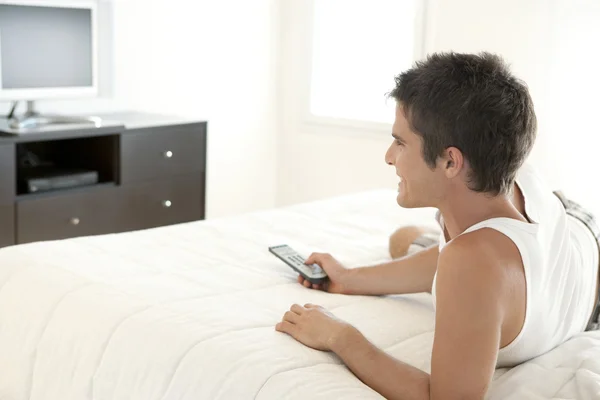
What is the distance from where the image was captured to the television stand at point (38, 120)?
3.39 metres

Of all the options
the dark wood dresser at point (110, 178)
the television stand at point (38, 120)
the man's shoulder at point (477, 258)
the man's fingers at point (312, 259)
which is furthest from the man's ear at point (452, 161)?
the television stand at point (38, 120)

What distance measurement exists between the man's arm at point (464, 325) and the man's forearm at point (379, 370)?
15 millimetres

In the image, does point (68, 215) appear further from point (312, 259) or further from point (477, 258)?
point (477, 258)

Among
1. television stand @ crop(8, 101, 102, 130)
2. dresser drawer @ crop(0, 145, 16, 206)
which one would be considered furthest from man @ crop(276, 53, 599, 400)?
television stand @ crop(8, 101, 102, 130)

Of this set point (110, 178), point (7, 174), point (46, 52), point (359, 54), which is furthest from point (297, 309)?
point (359, 54)

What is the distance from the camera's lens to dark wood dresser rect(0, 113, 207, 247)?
327cm

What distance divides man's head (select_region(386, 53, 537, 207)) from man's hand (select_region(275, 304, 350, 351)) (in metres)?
0.30

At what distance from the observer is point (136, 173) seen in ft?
12.0

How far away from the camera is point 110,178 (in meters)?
3.62

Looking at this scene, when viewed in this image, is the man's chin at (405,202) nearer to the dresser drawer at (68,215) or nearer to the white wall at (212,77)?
the dresser drawer at (68,215)

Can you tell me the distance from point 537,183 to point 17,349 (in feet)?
3.74

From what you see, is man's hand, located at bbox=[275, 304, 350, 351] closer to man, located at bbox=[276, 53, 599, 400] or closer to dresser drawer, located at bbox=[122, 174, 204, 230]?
man, located at bbox=[276, 53, 599, 400]

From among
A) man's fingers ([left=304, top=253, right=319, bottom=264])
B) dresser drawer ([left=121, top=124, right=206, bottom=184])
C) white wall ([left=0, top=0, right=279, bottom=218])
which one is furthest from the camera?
white wall ([left=0, top=0, right=279, bottom=218])

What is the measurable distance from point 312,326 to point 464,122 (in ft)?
1.56
